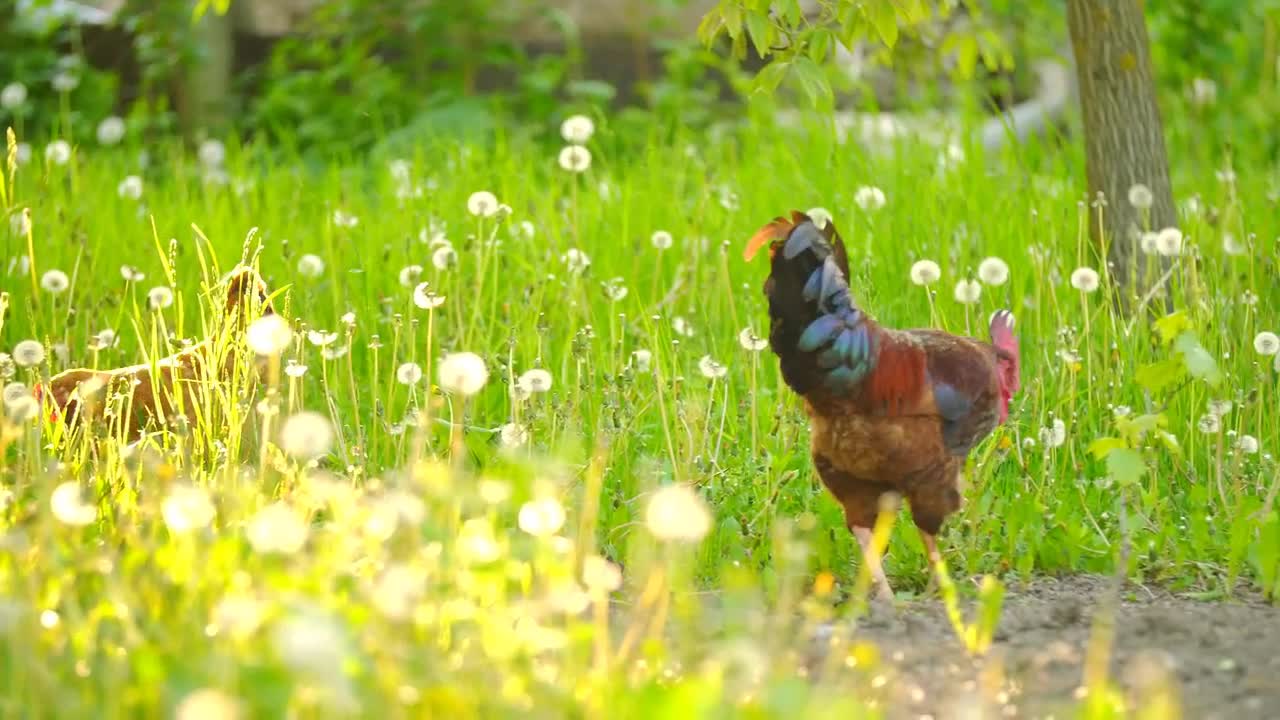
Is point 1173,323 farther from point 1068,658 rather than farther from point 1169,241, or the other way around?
point 1169,241

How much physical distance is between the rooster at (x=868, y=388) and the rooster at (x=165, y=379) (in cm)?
123

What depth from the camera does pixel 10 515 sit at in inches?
102

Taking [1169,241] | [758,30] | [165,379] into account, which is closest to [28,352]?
[165,379]

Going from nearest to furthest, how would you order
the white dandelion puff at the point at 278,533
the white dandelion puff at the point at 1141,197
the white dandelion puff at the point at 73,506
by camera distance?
the white dandelion puff at the point at 278,533 < the white dandelion puff at the point at 73,506 < the white dandelion puff at the point at 1141,197

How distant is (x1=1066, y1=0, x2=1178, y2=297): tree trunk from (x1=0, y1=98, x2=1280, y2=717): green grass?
0.56 ft

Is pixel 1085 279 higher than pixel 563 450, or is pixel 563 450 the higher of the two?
pixel 563 450

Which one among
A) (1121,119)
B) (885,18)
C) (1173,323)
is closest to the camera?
(1173,323)

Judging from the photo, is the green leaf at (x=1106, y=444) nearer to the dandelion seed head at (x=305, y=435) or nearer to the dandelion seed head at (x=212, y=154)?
the dandelion seed head at (x=305, y=435)

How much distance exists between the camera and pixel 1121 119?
491 cm

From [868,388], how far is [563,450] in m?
0.86

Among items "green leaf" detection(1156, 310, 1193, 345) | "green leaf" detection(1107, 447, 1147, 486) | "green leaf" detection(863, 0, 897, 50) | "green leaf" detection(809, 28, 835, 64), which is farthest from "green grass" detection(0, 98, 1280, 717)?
"green leaf" detection(863, 0, 897, 50)

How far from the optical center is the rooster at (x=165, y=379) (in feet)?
11.4

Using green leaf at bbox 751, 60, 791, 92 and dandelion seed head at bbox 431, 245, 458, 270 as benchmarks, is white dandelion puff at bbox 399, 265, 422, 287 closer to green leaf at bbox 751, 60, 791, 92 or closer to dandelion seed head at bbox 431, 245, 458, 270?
dandelion seed head at bbox 431, 245, 458, 270

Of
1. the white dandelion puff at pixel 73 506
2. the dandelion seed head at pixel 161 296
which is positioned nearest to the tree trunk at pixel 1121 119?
the dandelion seed head at pixel 161 296
